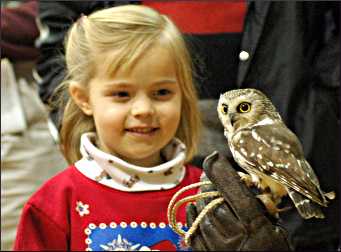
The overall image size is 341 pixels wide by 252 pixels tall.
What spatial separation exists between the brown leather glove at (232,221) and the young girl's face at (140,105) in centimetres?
6

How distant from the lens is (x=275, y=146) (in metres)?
0.40

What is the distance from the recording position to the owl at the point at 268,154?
0.40 meters

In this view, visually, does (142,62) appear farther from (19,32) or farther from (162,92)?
(19,32)

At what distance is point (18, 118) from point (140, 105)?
0.35 metres

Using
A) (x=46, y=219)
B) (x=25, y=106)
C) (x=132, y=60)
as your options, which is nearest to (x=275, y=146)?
(x=132, y=60)

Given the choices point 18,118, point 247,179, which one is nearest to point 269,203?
point 247,179

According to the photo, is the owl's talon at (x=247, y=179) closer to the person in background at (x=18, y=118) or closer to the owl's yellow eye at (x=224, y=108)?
the owl's yellow eye at (x=224, y=108)

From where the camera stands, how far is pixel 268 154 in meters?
0.40

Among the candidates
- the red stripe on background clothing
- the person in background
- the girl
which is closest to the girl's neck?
the girl

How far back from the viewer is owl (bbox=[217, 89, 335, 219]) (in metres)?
0.40

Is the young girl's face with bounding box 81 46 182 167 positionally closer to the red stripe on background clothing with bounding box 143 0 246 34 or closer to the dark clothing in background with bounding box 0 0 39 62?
the red stripe on background clothing with bounding box 143 0 246 34

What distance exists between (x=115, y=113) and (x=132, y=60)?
0.05 m

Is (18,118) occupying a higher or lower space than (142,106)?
lower

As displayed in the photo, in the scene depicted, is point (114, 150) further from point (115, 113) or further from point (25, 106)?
point (25, 106)
